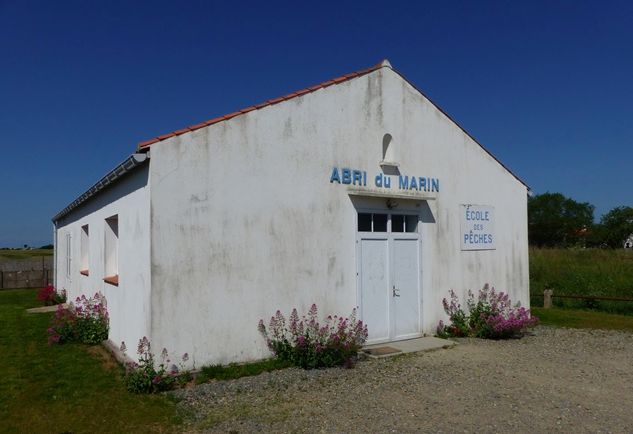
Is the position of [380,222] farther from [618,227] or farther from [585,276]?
[618,227]

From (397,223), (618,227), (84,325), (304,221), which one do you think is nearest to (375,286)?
(397,223)

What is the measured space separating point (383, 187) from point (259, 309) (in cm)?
357

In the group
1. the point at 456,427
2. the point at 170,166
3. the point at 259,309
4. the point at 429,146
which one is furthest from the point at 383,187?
the point at 456,427

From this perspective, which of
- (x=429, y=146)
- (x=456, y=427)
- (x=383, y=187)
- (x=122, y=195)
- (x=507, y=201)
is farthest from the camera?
(x=507, y=201)

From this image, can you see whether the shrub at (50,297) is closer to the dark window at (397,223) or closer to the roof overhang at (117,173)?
A: the roof overhang at (117,173)

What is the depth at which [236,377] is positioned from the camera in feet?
24.0

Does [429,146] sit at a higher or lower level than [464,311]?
higher

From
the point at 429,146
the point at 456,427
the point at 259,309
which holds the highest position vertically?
the point at 429,146

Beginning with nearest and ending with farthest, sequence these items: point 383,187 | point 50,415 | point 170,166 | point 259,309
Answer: point 50,415 → point 170,166 → point 259,309 → point 383,187

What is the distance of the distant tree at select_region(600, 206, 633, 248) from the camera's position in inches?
2323

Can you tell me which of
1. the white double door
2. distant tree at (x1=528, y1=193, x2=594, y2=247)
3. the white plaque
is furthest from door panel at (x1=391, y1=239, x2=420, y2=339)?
distant tree at (x1=528, y1=193, x2=594, y2=247)

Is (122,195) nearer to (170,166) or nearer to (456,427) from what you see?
(170,166)

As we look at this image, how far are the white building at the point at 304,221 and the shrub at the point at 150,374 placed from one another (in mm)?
193

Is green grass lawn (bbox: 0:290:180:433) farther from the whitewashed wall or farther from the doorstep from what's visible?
the doorstep
